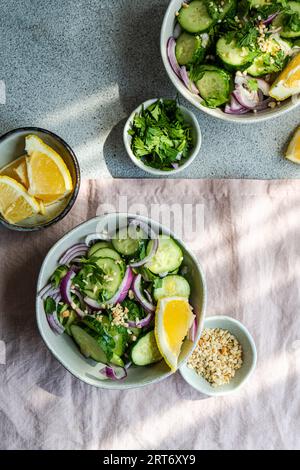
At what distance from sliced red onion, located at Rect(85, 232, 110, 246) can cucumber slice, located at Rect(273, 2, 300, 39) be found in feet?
2.53

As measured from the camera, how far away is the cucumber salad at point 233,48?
1670 millimetres

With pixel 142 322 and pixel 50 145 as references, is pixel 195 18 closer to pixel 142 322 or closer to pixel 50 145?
pixel 50 145

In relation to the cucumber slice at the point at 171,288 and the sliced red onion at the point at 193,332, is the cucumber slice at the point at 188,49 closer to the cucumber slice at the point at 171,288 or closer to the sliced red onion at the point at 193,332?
the cucumber slice at the point at 171,288

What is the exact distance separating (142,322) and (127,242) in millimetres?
234

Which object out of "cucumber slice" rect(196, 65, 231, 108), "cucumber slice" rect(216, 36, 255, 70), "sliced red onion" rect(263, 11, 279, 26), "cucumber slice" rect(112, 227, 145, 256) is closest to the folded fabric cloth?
"cucumber slice" rect(112, 227, 145, 256)

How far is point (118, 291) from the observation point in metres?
1.67

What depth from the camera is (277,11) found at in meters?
1.66

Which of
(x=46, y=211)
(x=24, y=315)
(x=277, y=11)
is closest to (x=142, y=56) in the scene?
(x=277, y=11)

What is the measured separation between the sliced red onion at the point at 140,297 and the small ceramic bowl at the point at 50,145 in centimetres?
28

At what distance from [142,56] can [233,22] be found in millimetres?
322

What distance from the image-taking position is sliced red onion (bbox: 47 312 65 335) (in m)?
1.68

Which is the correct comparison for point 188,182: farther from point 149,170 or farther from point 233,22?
point 233,22

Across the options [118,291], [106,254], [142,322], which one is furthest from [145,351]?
[106,254]

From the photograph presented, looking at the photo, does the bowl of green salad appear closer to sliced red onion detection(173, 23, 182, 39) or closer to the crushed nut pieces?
sliced red onion detection(173, 23, 182, 39)
